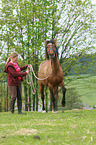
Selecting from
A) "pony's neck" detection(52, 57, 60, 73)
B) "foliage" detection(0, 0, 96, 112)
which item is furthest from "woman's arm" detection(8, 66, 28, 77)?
"foliage" detection(0, 0, 96, 112)

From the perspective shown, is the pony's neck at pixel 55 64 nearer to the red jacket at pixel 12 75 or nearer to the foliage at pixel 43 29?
the red jacket at pixel 12 75

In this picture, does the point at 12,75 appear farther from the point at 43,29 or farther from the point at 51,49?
the point at 43,29

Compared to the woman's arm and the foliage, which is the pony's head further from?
the foliage

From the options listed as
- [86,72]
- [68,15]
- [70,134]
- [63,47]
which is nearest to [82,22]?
[68,15]

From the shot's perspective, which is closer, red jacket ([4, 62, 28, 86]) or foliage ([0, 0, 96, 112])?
red jacket ([4, 62, 28, 86])

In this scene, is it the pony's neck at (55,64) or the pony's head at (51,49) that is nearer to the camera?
the pony's head at (51,49)

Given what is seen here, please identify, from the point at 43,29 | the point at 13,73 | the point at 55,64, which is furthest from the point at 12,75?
the point at 43,29

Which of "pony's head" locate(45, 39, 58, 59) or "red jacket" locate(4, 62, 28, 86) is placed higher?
"pony's head" locate(45, 39, 58, 59)

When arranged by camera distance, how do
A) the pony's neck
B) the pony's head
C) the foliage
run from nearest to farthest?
the pony's head < the pony's neck < the foliage

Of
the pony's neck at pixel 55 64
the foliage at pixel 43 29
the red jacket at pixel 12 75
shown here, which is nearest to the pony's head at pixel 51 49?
the pony's neck at pixel 55 64

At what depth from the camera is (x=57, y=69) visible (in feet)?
28.6

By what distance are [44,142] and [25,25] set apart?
17.0 meters

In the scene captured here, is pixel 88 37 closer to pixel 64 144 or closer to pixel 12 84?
pixel 12 84

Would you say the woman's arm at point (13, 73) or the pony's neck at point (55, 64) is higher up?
the pony's neck at point (55, 64)
